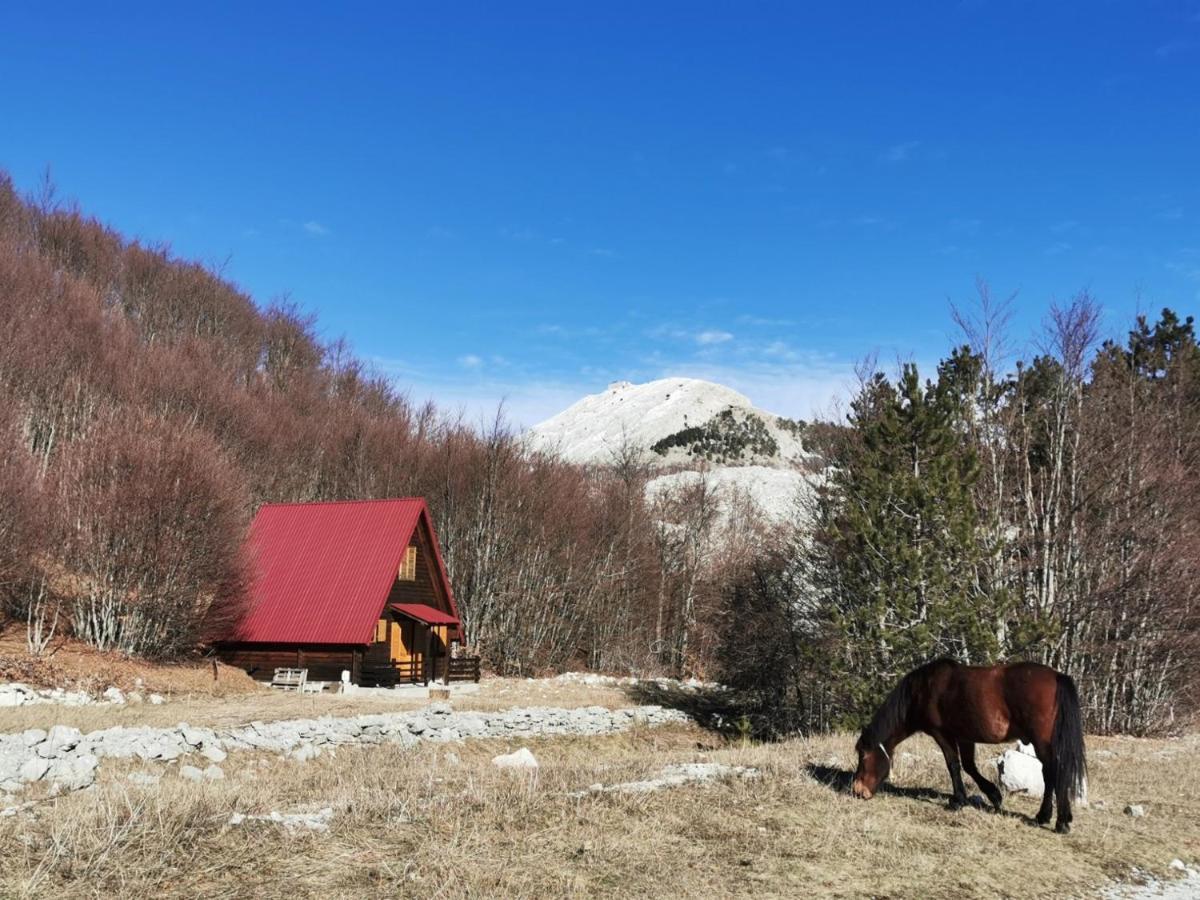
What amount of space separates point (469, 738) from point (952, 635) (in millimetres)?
11810

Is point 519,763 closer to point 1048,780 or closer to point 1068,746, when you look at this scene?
point 1048,780

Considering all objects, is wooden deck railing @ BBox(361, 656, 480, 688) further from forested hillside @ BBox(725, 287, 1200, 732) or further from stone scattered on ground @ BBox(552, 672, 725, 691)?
forested hillside @ BBox(725, 287, 1200, 732)

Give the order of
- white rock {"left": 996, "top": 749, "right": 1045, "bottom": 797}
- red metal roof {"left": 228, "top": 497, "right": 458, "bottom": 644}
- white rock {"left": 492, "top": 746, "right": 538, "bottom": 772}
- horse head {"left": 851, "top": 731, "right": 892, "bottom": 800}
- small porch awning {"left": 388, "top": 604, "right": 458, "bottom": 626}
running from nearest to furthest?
horse head {"left": 851, "top": 731, "right": 892, "bottom": 800}
white rock {"left": 996, "top": 749, "right": 1045, "bottom": 797}
white rock {"left": 492, "top": 746, "right": 538, "bottom": 772}
red metal roof {"left": 228, "top": 497, "right": 458, "bottom": 644}
small porch awning {"left": 388, "top": 604, "right": 458, "bottom": 626}

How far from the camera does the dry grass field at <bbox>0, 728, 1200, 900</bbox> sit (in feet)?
18.8

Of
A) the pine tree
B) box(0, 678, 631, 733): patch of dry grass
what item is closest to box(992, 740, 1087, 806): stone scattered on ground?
the pine tree

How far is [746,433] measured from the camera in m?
155

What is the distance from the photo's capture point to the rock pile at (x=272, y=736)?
1062cm

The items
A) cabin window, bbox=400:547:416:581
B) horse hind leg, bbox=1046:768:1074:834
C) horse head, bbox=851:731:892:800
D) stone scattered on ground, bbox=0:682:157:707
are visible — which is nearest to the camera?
horse hind leg, bbox=1046:768:1074:834

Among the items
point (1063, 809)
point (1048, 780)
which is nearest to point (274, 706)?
point (1048, 780)

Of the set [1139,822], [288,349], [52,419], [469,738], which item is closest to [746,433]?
[288,349]

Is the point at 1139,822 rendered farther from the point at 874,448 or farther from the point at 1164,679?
the point at 1164,679

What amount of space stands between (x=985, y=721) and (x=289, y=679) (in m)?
24.6

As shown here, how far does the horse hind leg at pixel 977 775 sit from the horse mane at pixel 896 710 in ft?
2.16

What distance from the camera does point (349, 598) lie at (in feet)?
100
